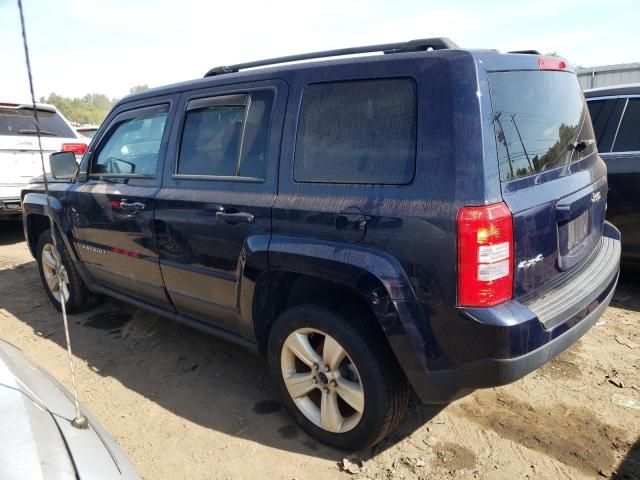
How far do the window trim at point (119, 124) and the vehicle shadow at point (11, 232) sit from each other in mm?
4401

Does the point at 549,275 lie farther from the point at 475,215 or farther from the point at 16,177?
the point at 16,177

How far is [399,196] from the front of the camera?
2080 mm

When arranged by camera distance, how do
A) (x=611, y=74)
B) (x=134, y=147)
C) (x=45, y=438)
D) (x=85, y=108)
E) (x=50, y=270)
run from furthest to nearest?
(x=85, y=108), (x=611, y=74), (x=50, y=270), (x=134, y=147), (x=45, y=438)

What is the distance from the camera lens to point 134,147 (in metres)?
3.57

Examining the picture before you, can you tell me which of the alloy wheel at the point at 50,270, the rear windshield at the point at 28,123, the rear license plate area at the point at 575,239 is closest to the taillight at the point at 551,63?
the rear license plate area at the point at 575,239

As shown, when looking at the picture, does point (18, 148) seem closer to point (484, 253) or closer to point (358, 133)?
point (358, 133)

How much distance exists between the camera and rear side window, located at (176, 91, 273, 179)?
2668 millimetres

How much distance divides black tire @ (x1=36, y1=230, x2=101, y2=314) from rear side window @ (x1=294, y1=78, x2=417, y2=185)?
9.12ft

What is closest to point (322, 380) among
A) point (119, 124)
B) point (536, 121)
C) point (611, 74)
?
point (536, 121)

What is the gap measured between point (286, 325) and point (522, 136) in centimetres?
145

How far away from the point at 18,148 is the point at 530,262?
22.7 ft

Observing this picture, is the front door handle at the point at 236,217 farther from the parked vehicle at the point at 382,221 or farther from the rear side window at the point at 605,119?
the rear side window at the point at 605,119

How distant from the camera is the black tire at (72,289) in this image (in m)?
4.27

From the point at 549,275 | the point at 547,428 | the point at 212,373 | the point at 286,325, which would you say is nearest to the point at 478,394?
the point at 547,428
